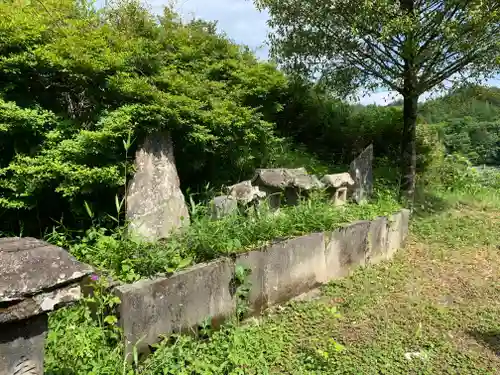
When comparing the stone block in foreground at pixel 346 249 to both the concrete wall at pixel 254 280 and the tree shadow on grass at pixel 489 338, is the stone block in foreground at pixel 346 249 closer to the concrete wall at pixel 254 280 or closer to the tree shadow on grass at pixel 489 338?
the concrete wall at pixel 254 280

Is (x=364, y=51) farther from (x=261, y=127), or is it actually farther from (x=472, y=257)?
(x=472, y=257)

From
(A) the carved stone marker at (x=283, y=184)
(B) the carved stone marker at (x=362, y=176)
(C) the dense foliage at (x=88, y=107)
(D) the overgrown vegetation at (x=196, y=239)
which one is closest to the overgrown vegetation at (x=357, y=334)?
(D) the overgrown vegetation at (x=196, y=239)

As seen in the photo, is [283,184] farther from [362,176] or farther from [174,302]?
[174,302]

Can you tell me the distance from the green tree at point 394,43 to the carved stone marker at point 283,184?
1.83 metres

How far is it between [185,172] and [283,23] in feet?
9.18

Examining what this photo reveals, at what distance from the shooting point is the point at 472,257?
5113mm

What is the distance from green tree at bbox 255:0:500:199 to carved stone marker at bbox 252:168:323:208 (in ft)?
6.01

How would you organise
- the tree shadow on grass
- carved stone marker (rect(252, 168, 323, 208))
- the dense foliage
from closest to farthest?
the tree shadow on grass < the dense foliage < carved stone marker (rect(252, 168, 323, 208))

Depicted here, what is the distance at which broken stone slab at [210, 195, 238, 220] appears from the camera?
12.4ft

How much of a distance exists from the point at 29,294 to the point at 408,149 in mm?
5760

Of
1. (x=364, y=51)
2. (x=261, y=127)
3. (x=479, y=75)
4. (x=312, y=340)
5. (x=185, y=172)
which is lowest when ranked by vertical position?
(x=312, y=340)

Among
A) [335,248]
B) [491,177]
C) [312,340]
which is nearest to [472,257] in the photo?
[335,248]

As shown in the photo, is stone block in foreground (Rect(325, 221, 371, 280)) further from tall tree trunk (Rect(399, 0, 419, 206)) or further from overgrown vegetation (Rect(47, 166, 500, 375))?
tall tree trunk (Rect(399, 0, 419, 206))

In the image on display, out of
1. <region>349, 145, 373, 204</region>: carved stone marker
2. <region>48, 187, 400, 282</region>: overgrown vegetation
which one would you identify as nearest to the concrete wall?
<region>48, 187, 400, 282</region>: overgrown vegetation
